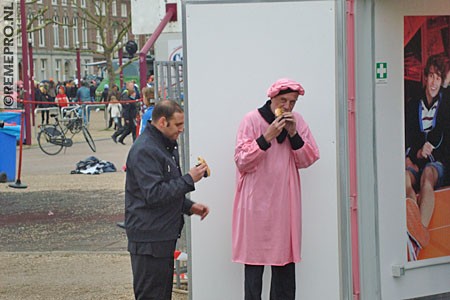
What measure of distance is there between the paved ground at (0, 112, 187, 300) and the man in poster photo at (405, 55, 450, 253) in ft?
7.15

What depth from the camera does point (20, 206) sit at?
14.9 m

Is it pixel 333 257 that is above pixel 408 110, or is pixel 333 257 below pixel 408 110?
below

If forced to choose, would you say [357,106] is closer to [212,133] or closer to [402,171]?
[402,171]

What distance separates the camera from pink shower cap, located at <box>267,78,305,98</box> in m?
6.20

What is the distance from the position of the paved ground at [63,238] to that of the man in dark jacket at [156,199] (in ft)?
7.87

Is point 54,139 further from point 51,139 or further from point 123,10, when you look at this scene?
point 123,10

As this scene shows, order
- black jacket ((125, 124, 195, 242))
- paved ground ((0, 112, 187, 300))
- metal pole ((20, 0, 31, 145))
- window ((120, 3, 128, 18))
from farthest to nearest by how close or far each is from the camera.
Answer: window ((120, 3, 128, 18)) → metal pole ((20, 0, 31, 145)) → paved ground ((0, 112, 187, 300)) → black jacket ((125, 124, 195, 242))

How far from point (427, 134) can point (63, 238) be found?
586 centimetres

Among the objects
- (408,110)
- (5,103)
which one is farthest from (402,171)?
(5,103)

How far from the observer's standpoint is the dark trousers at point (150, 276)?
5.80m

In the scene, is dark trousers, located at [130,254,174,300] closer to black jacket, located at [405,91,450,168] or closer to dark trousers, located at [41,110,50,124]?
black jacket, located at [405,91,450,168]

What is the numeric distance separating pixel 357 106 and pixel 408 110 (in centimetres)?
39

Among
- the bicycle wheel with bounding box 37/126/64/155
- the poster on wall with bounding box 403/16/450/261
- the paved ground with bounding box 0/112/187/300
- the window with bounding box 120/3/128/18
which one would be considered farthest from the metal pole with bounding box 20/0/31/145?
the window with bounding box 120/3/128/18

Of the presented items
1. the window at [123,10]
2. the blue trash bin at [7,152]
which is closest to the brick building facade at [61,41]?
the window at [123,10]
